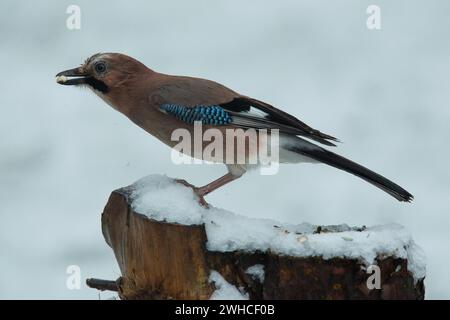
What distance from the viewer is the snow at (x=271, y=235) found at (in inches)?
133

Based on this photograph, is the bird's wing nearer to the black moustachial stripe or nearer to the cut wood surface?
the black moustachial stripe

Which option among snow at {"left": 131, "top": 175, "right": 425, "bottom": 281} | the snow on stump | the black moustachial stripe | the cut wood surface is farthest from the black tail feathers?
the black moustachial stripe

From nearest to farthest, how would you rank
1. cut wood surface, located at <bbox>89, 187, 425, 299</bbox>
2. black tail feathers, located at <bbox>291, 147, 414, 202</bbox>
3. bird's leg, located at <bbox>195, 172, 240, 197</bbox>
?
1. cut wood surface, located at <bbox>89, 187, 425, 299</bbox>
2. black tail feathers, located at <bbox>291, 147, 414, 202</bbox>
3. bird's leg, located at <bbox>195, 172, 240, 197</bbox>

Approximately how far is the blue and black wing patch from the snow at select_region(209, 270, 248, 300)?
1.16 m

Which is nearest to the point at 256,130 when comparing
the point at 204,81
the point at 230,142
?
the point at 230,142

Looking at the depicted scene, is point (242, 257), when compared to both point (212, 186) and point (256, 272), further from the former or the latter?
point (212, 186)

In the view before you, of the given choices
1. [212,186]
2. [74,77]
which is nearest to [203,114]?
[212,186]

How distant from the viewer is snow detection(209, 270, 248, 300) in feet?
11.5

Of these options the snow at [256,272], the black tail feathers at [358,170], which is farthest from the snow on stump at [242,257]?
the black tail feathers at [358,170]

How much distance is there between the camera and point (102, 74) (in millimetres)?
4715

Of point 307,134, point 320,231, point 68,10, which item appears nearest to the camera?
point 320,231

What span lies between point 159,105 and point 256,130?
55 centimetres

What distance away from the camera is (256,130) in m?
4.49
